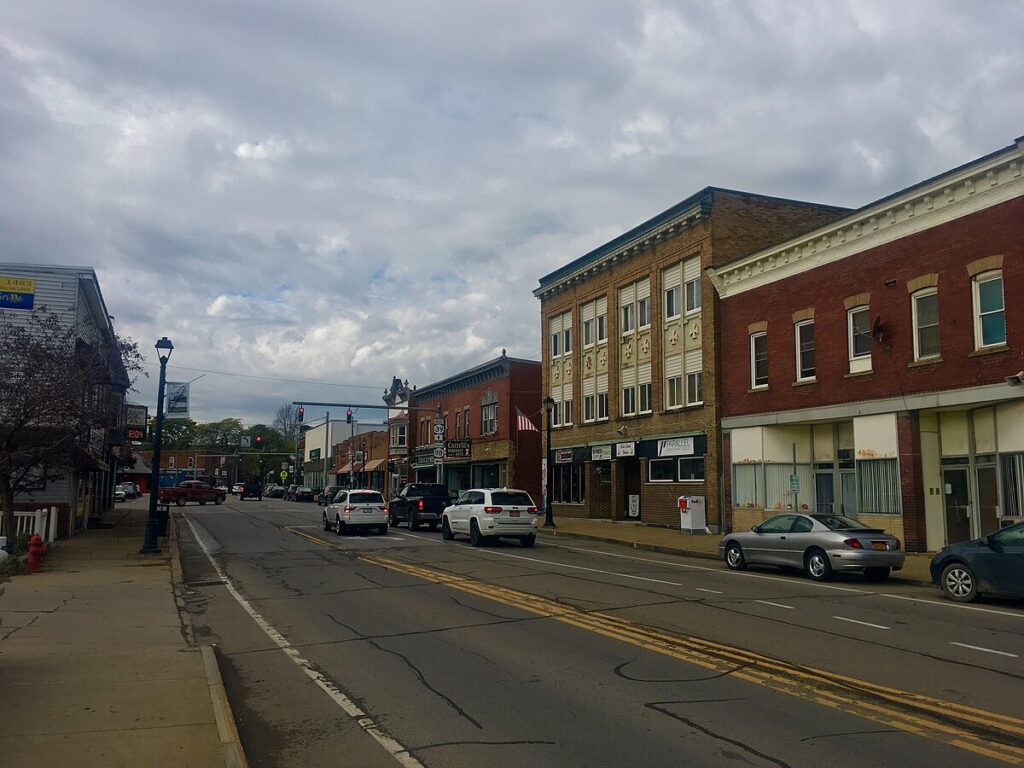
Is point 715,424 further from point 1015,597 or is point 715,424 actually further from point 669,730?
point 669,730

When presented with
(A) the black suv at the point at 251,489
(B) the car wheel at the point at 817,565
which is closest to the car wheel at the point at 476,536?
(B) the car wheel at the point at 817,565

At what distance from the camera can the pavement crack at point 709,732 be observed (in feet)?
19.9

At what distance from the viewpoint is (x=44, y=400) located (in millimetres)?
19391

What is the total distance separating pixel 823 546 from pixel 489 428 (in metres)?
34.6

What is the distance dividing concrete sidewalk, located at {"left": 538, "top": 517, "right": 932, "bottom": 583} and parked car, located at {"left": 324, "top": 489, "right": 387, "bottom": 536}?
19.8 ft

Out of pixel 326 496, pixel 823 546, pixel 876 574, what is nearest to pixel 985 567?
pixel 823 546

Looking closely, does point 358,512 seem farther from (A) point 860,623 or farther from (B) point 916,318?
(A) point 860,623

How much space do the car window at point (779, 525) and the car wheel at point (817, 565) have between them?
79cm

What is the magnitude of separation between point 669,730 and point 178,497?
190 feet

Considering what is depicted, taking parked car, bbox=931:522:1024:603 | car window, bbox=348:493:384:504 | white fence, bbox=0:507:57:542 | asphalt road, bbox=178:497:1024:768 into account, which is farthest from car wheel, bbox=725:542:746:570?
white fence, bbox=0:507:57:542

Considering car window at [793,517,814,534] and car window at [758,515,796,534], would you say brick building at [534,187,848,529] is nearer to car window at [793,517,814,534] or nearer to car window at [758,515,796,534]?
car window at [758,515,796,534]

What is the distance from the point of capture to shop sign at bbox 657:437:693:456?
105 feet

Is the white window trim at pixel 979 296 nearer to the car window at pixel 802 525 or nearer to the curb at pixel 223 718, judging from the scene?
the car window at pixel 802 525

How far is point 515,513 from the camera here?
82.4ft
